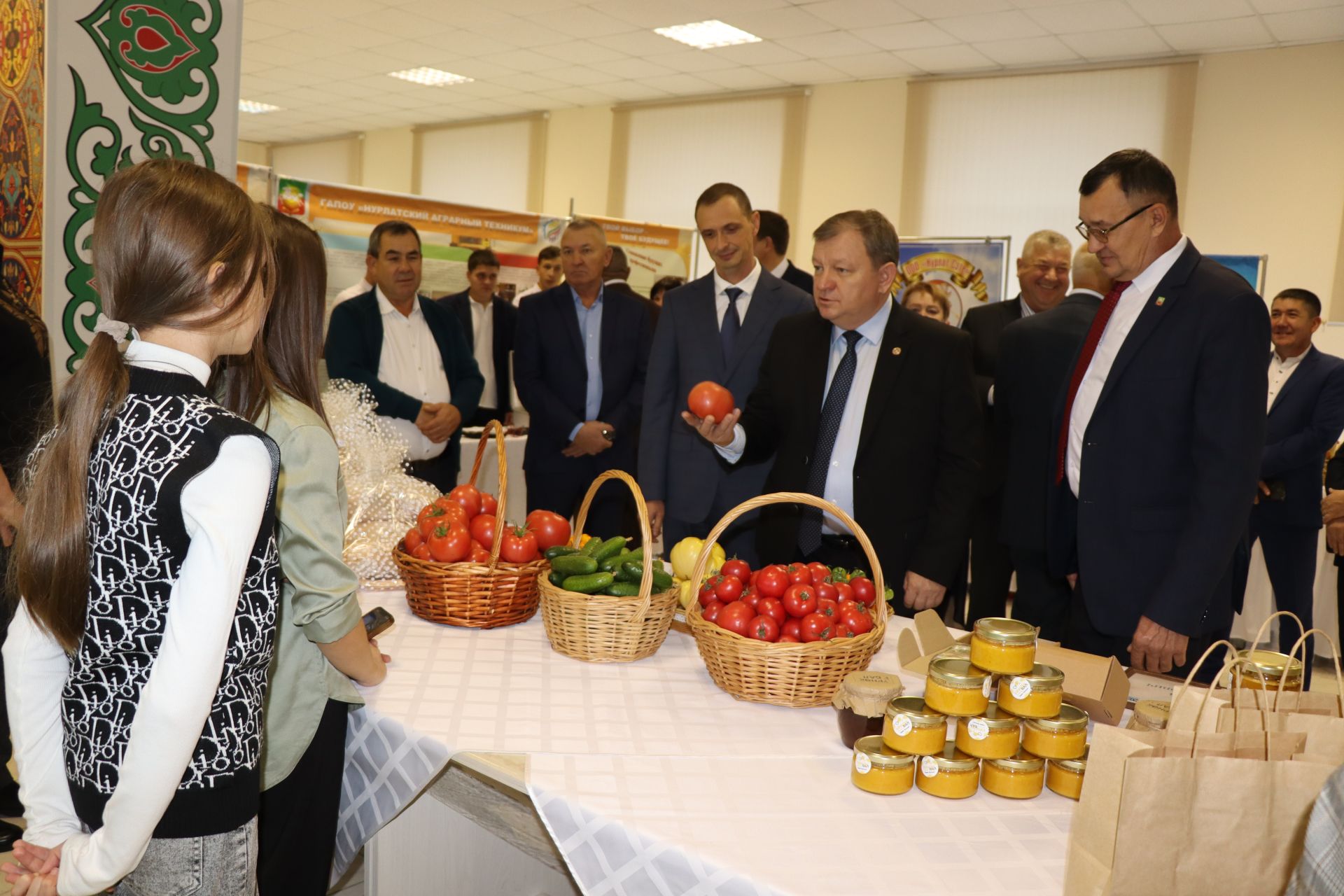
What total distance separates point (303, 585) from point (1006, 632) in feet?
3.28

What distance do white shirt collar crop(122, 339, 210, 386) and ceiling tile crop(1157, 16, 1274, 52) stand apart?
754 cm

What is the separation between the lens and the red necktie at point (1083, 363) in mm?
2404

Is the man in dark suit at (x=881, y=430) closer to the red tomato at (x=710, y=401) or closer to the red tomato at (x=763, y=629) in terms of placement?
the red tomato at (x=710, y=401)

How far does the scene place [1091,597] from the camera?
2316mm

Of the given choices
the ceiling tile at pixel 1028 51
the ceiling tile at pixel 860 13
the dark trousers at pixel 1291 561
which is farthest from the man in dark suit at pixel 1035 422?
the ceiling tile at pixel 1028 51

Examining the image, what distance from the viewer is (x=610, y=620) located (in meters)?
1.82

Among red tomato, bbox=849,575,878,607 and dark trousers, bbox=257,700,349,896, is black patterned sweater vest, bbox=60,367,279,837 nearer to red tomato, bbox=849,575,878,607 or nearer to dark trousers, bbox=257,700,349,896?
dark trousers, bbox=257,700,349,896

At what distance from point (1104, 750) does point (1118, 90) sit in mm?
8155

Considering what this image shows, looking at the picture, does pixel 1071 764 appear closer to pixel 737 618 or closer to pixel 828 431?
pixel 737 618

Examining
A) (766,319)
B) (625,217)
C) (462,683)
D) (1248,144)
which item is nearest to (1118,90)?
(1248,144)

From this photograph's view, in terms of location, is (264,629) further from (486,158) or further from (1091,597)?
(486,158)

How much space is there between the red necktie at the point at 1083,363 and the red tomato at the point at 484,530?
4.47 ft

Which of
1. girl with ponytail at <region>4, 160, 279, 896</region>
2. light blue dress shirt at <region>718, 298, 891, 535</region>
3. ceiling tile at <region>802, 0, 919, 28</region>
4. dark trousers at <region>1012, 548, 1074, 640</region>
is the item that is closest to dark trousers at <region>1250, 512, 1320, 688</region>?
dark trousers at <region>1012, 548, 1074, 640</region>

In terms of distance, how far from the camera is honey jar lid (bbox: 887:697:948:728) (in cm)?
138
